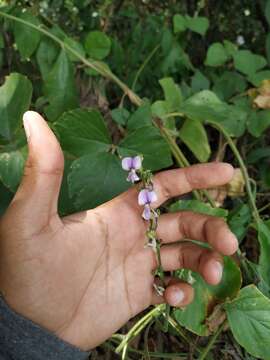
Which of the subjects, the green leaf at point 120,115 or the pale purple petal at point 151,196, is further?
the green leaf at point 120,115

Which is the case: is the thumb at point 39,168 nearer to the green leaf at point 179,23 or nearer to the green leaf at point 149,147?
the green leaf at point 149,147

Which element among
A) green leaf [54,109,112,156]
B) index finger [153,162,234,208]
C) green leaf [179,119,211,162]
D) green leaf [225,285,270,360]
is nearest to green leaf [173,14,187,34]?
green leaf [179,119,211,162]

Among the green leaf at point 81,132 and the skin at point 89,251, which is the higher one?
the green leaf at point 81,132

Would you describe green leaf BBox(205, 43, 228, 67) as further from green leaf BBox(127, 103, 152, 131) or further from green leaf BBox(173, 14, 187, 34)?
green leaf BBox(127, 103, 152, 131)

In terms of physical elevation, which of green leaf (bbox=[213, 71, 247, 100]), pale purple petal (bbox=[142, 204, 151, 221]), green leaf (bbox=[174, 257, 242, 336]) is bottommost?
green leaf (bbox=[174, 257, 242, 336])

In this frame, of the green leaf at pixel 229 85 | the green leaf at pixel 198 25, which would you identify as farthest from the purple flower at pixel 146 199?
the green leaf at pixel 198 25

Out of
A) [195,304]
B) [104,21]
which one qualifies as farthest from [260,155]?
[104,21]

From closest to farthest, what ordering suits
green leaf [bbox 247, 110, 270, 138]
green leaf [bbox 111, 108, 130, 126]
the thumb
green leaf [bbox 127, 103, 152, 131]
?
the thumb
green leaf [bbox 127, 103, 152, 131]
green leaf [bbox 111, 108, 130, 126]
green leaf [bbox 247, 110, 270, 138]
